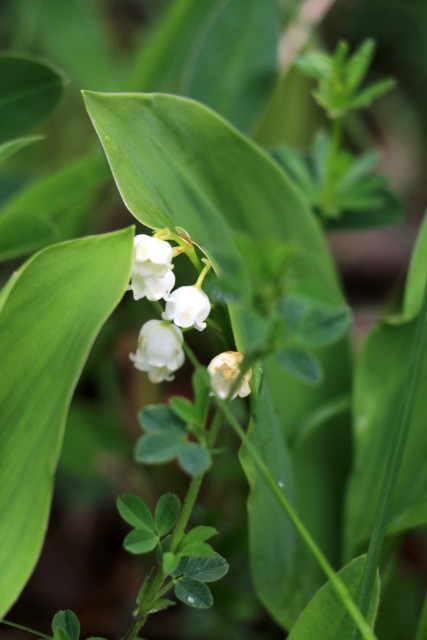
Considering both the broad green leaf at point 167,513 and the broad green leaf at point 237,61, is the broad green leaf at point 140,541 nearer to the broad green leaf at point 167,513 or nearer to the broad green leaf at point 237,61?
the broad green leaf at point 167,513

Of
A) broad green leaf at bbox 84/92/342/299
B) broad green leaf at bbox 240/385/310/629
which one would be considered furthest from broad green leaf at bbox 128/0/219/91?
broad green leaf at bbox 240/385/310/629

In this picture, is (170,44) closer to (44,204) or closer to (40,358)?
(44,204)

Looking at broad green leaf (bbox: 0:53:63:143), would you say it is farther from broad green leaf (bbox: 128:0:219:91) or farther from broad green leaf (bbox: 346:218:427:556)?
broad green leaf (bbox: 346:218:427:556)

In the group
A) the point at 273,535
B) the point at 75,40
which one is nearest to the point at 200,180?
the point at 273,535

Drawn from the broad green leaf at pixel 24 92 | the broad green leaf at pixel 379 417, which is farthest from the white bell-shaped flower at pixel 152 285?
the broad green leaf at pixel 24 92

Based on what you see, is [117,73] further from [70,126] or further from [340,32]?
[340,32]

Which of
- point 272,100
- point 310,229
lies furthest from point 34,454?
point 272,100
